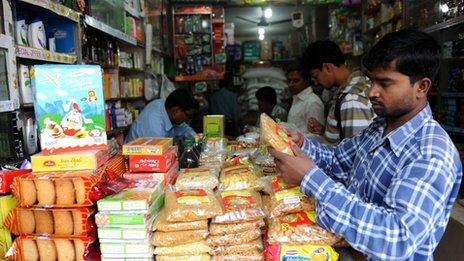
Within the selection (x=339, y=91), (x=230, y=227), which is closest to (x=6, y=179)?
(x=230, y=227)

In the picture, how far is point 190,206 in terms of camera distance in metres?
1.44

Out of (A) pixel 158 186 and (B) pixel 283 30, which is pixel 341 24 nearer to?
(B) pixel 283 30

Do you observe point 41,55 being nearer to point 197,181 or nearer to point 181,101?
point 197,181

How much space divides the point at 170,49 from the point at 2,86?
484 centimetres

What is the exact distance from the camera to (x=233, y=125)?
23.3 ft

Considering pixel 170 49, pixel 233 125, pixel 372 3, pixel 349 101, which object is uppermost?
pixel 372 3

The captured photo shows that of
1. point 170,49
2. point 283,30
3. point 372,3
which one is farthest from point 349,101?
point 283,30

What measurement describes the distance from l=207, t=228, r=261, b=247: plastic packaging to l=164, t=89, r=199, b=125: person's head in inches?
96.1

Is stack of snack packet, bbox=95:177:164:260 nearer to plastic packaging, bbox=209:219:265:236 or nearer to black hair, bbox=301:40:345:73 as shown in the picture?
plastic packaging, bbox=209:219:265:236

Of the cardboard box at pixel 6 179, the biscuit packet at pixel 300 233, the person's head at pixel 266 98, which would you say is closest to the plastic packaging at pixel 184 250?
the biscuit packet at pixel 300 233

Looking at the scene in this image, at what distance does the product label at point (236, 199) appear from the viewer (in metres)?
1.50

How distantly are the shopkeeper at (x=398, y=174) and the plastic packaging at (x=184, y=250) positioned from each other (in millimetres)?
411

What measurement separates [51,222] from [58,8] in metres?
1.67

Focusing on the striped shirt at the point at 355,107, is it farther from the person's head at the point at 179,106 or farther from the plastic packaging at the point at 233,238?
the person's head at the point at 179,106
